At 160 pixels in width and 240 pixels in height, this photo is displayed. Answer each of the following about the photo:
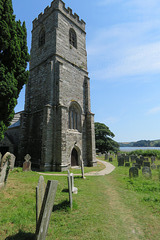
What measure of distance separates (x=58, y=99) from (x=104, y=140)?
21.5 metres

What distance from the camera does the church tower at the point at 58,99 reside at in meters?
12.0

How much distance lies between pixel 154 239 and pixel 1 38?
448 inches

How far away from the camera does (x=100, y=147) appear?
3122cm

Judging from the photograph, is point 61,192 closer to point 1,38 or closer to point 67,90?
point 1,38

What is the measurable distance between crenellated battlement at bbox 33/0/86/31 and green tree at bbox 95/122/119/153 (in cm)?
2171

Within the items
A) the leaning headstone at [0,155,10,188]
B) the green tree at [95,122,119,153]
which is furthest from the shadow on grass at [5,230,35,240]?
the green tree at [95,122,119,153]

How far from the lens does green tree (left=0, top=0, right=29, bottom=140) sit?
8.00m

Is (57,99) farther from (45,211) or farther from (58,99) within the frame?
(45,211)

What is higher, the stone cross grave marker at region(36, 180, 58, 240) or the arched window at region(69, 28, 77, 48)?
the arched window at region(69, 28, 77, 48)

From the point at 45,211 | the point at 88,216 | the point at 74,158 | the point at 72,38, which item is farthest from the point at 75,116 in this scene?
the point at 45,211

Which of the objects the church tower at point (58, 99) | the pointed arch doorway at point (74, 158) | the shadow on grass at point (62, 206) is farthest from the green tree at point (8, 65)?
the pointed arch doorway at point (74, 158)

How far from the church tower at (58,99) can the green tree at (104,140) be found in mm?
16445

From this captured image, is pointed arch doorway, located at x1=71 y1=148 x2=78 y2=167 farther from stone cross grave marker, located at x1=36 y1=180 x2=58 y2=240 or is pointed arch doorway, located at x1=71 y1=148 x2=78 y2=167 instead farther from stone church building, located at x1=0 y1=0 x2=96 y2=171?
stone cross grave marker, located at x1=36 y1=180 x2=58 y2=240

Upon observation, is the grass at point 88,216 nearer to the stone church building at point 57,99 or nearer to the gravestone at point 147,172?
the gravestone at point 147,172
